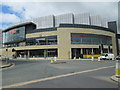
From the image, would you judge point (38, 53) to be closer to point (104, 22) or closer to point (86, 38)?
point (86, 38)

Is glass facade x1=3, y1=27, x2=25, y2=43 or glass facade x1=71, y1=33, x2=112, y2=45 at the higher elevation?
glass facade x1=3, y1=27, x2=25, y2=43

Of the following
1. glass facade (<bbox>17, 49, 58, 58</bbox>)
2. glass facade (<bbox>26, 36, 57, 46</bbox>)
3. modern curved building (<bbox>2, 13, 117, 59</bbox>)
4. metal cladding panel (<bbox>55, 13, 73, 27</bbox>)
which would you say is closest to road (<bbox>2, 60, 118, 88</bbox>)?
modern curved building (<bbox>2, 13, 117, 59</bbox>)

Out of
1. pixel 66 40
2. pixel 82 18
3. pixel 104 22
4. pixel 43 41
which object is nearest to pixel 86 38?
pixel 66 40

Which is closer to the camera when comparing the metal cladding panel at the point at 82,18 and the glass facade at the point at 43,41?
the glass facade at the point at 43,41

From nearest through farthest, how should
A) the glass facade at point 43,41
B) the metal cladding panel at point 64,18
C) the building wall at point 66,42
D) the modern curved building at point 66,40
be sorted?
the building wall at point 66,42, the modern curved building at point 66,40, the glass facade at point 43,41, the metal cladding panel at point 64,18

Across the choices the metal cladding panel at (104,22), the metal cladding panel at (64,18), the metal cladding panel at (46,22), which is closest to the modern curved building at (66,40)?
the metal cladding panel at (64,18)

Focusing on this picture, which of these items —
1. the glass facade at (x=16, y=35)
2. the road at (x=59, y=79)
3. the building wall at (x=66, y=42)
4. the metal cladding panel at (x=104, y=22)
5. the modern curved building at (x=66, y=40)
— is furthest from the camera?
the metal cladding panel at (x=104, y=22)

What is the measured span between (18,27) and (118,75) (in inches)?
2667

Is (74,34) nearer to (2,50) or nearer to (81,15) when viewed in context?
(81,15)

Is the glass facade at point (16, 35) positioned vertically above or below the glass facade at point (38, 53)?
above

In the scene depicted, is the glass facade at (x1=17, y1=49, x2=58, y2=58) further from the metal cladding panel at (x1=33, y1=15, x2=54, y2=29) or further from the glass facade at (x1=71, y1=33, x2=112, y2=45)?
the metal cladding panel at (x1=33, y1=15, x2=54, y2=29)

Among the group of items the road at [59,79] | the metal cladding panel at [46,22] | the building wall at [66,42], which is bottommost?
the road at [59,79]

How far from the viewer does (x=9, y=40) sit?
73.0 m

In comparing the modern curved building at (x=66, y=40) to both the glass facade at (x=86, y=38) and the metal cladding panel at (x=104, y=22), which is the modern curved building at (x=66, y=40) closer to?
the glass facade at (x=86, y=38)
